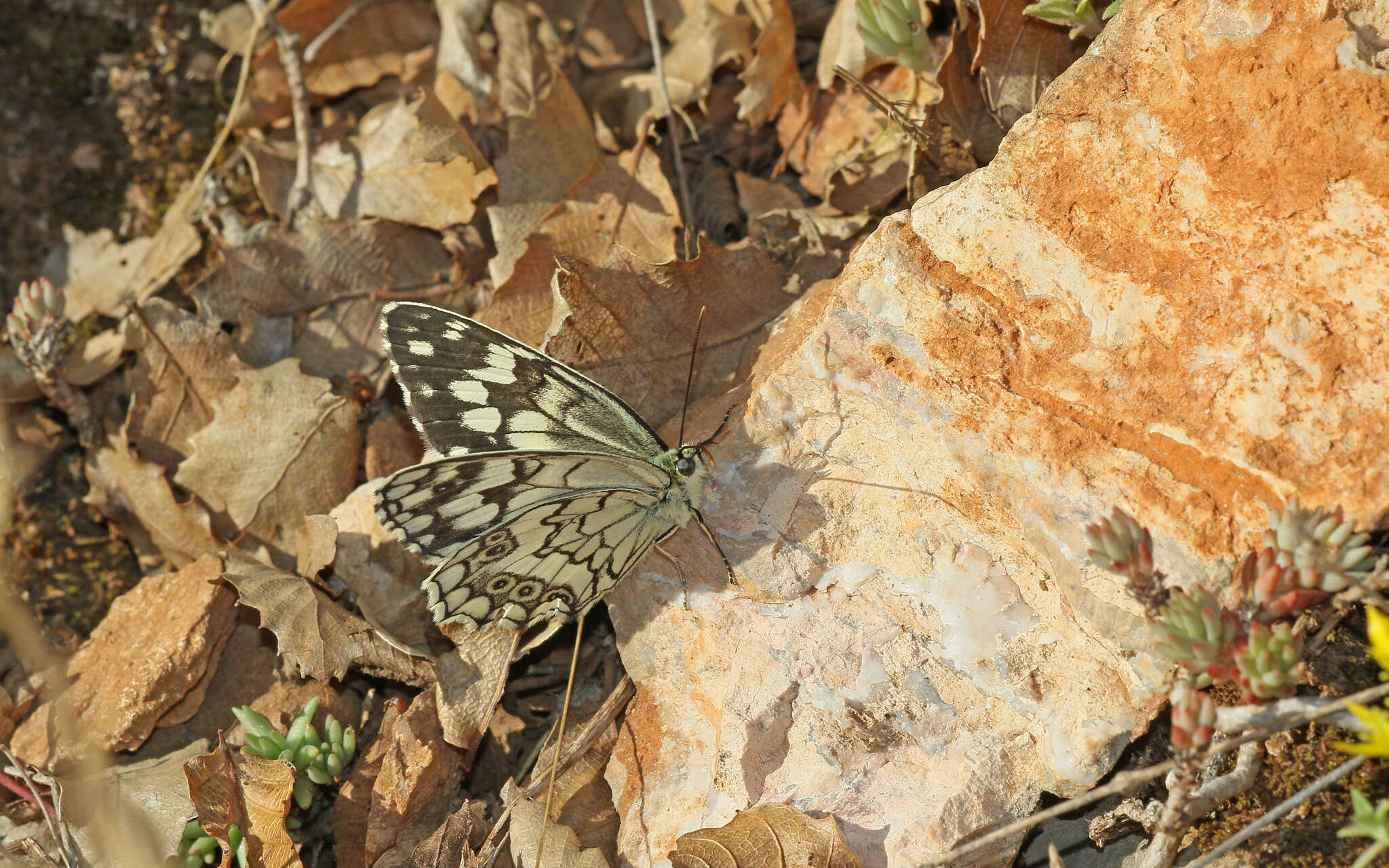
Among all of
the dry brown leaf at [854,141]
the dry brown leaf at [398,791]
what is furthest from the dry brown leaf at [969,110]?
the dry brown leaf at [398,791]

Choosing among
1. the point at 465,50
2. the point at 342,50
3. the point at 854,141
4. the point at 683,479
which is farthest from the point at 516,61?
the point at 683,479

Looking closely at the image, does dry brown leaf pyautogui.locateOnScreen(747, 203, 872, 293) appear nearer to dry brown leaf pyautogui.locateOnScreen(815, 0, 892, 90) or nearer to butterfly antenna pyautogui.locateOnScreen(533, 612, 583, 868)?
dry brown leaf pyautogui.locateOnScreen(815, 0, 892, 90)

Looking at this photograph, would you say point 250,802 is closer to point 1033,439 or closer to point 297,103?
point 1033,439

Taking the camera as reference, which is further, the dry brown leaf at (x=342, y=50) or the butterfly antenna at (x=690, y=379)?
the dry brown leaf at (x=342, y=50)

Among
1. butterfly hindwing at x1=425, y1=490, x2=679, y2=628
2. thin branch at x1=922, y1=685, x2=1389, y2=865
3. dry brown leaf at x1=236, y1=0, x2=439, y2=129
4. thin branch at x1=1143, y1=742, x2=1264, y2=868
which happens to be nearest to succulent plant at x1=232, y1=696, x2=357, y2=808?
butterfly hindwing at x1=425, y1=490, x2=679, y2=628

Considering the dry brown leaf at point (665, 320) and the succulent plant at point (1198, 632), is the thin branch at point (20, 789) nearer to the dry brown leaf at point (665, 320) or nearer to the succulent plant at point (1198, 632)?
the dry brown leaf at point (665, 320)

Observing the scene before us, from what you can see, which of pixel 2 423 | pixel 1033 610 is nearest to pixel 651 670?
pixel 1033 610
